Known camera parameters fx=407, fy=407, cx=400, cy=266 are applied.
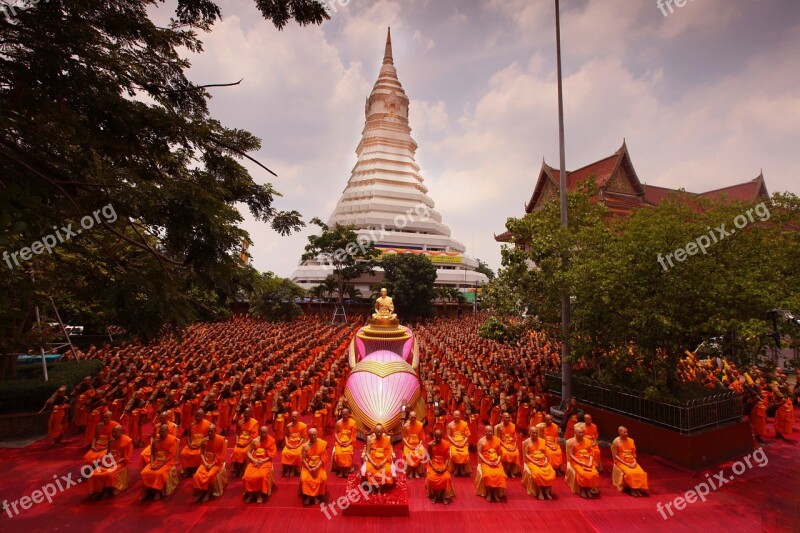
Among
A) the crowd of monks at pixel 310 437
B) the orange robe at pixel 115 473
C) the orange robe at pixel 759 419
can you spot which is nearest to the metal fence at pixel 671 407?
the crowd of monks at pixel 310 437

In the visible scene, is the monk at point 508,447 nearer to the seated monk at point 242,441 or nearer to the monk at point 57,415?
the seated monk at point 242,441

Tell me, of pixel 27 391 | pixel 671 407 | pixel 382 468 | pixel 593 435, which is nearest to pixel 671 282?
pixel 671 407

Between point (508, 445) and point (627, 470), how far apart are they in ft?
6.10

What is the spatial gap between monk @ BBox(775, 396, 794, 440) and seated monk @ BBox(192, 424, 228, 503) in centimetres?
1207

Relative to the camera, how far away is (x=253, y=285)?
5.93 metres

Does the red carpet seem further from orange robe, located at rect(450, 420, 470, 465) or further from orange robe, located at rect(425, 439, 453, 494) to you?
orange robe, located at rect(450, 420, 470, 465)

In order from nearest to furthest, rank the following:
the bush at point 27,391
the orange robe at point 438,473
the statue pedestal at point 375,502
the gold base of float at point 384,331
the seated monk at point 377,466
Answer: the statue pedestal at point 375,502 < the seated monk at point 377,466 < the orange robe at point 438,473 < the bush at point 27,391 < the gold base of float at point 384,331

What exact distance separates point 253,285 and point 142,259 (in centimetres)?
151

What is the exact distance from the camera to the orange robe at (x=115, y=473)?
237 inches

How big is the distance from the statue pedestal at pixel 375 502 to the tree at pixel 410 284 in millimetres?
25089

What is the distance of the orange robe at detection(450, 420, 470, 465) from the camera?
23.0 ft

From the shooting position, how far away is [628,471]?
6.53m

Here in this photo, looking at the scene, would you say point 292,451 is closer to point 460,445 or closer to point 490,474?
point 460,445

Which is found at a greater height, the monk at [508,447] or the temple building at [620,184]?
the temple building at [620,184]
